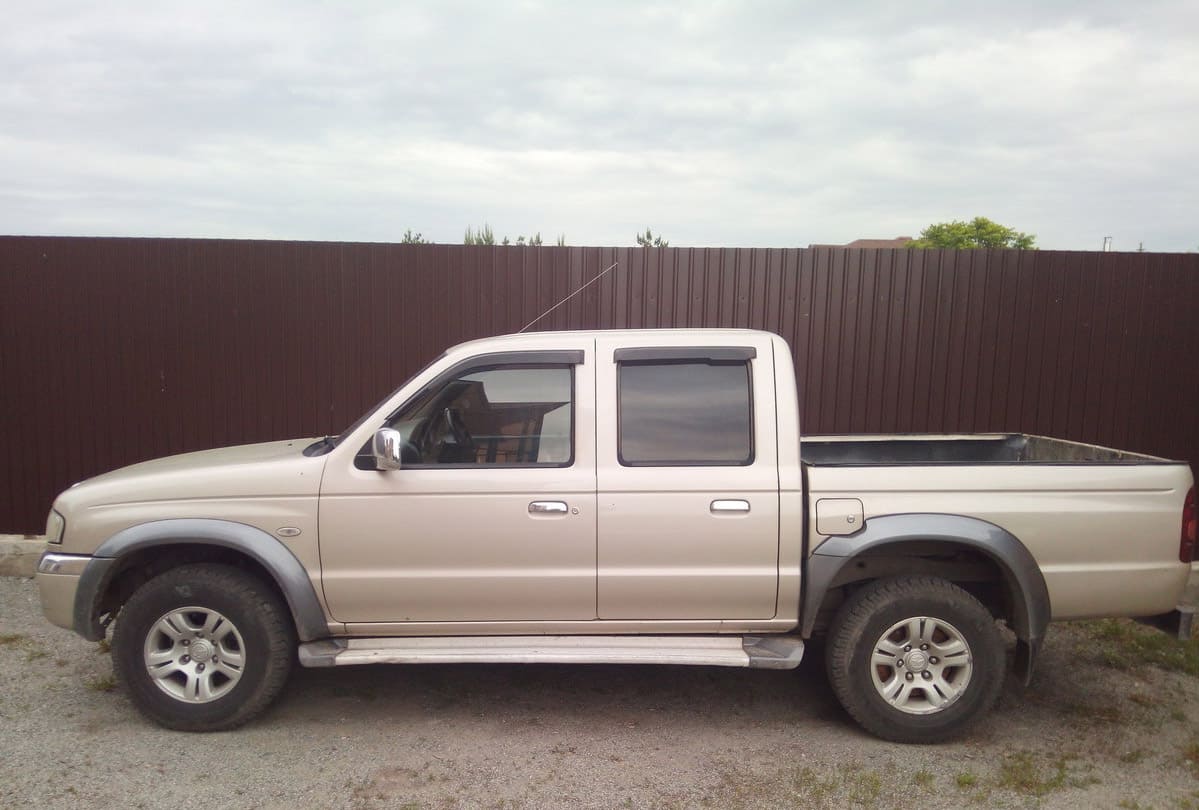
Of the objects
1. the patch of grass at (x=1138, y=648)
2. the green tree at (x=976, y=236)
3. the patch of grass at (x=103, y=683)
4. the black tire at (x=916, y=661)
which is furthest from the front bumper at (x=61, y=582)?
the green tree at (x=976, y=236)

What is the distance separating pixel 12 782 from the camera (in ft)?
11.3

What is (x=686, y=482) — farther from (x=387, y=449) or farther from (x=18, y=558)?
→ (x=18, y=558)

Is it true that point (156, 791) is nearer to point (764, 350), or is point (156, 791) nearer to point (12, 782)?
point (12, 782)

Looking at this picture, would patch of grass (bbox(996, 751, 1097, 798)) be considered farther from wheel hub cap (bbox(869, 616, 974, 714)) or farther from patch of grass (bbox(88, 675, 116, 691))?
patch of grass (bbox(88, 675, 116, 691))

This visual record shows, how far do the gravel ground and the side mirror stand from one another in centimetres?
137

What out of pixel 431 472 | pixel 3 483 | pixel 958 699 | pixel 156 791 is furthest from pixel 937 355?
pixel 3 483

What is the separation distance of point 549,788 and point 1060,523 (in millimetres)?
2629

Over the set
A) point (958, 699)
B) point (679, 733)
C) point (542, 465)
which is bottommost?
point (679, 733)

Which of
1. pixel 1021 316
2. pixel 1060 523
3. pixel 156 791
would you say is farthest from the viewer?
pixel 1021 316

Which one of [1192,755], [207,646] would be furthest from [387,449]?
[1192,755]

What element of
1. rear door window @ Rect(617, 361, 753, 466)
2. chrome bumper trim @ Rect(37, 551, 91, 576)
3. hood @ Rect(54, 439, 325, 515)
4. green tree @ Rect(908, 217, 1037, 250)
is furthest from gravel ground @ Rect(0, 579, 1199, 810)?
green tree @ Rect(908, 217, 1037, 250)

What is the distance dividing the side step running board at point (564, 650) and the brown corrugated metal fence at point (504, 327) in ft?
10.5

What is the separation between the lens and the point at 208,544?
3887 mm

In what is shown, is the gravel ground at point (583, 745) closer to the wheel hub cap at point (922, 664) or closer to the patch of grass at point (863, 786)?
the patch of grass at point (863, 786)
